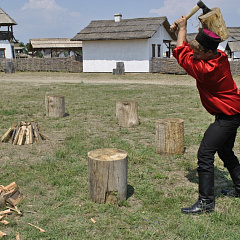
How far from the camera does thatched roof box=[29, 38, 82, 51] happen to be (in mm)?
39969

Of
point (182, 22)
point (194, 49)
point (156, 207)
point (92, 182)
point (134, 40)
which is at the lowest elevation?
point (156, 207)

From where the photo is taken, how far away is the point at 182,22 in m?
3.55

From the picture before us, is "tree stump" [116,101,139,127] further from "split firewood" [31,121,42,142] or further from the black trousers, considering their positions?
the black trousers

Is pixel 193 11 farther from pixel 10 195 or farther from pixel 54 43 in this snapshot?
pixel 54 43

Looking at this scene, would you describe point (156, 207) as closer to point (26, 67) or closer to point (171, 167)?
point (171, 167)

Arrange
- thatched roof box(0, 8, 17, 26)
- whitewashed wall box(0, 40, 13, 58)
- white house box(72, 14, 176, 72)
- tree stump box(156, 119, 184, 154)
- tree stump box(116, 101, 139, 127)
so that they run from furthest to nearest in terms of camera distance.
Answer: whitewashed wall box(0, 40, 13, 58)
thatched roof box(0, 8, 17, 26)
white house box(72, 14, 176, 72)
tree stump box(116, 101, 139, 127)
tree stump box(156, 119, 184, 154)

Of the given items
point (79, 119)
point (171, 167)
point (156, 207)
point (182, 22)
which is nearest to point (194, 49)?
point (182, 22)

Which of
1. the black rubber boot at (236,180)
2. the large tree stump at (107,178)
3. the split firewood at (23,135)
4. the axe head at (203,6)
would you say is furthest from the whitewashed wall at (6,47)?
the black rubber boot at (236,180)

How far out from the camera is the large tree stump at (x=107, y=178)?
12.1 ft

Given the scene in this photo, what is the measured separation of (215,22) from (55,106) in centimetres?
606

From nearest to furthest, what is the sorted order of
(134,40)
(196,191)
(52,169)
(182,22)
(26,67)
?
1. (182,22)
2. (196,191)
3. (52,169)
4. (134,40)
5. (26,67)

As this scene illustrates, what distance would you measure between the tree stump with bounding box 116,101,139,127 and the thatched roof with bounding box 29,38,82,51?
3318cm

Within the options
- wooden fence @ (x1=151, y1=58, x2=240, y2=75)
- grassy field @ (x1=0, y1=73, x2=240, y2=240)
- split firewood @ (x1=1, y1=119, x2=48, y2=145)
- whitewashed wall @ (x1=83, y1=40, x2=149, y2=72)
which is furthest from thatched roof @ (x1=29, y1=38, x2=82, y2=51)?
split firewood @ (x1=1, y1=119, x2=48, y2=145)

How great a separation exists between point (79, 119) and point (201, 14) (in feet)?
18.2
